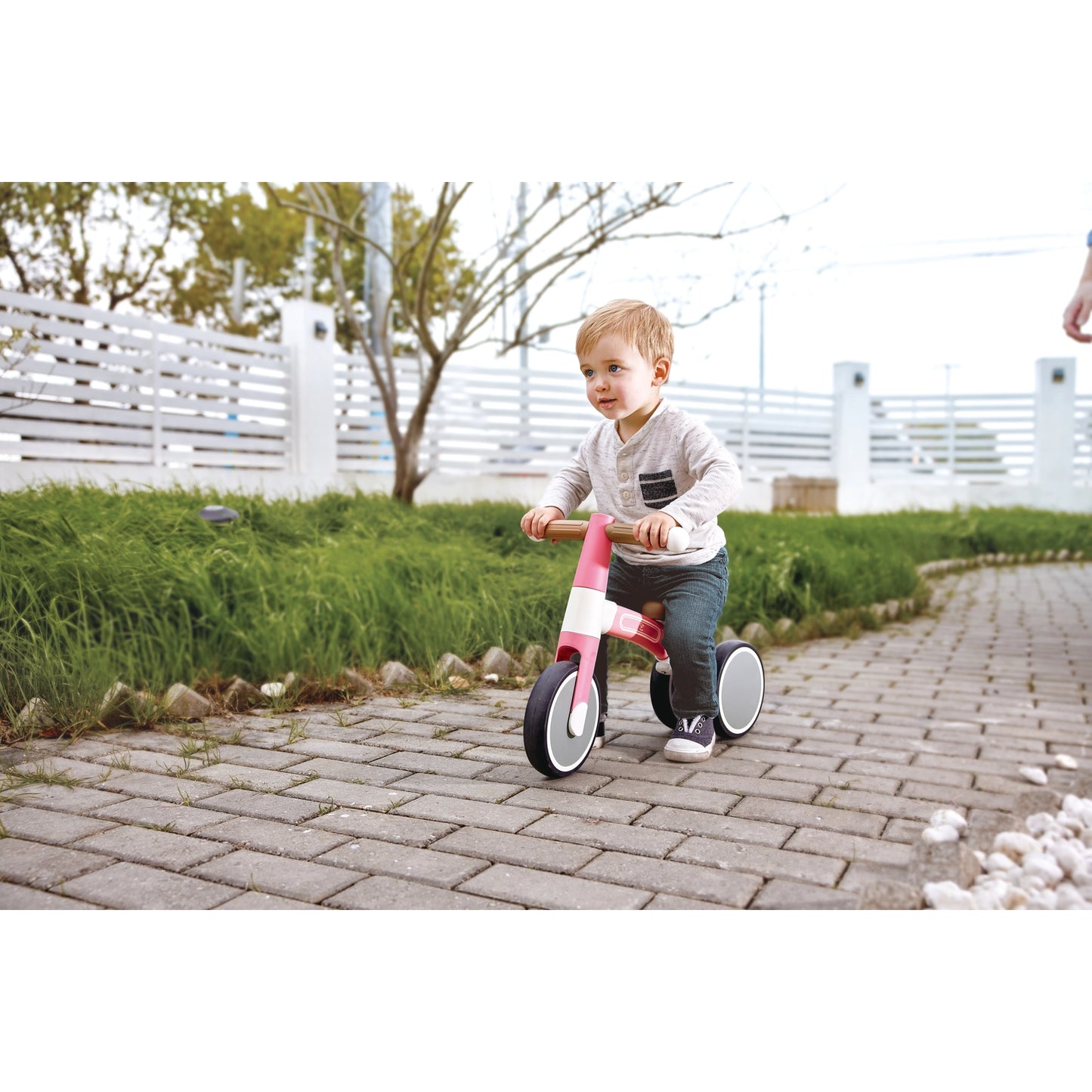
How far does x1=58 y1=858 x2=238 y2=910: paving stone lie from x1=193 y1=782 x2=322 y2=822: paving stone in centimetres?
28

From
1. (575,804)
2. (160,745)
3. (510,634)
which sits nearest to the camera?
(575,804)

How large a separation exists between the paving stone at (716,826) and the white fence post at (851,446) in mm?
8220

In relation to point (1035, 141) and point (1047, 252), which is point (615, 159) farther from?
point (1047, 252)

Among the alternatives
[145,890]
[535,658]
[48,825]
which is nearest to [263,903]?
[145,890]

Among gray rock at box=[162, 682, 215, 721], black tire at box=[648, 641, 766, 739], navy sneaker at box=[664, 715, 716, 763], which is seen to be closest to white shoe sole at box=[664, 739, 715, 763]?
navy sneaker at box=[664, 715, 716, 763]

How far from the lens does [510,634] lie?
3.21 m

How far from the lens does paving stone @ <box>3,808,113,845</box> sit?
5.49 feet

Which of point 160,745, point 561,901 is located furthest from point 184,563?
point 561,901

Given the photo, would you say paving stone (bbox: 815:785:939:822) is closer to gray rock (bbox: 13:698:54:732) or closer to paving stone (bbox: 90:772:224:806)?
paving stone (bbox: 90:772:224:806)

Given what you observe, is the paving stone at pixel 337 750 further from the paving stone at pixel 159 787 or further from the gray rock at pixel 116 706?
the gray rock at pixel 116 706

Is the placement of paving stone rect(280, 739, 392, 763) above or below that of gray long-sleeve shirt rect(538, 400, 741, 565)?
below

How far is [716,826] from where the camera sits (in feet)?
5.87

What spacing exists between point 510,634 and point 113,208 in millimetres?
9031

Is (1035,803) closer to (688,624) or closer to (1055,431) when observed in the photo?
(688,624)
